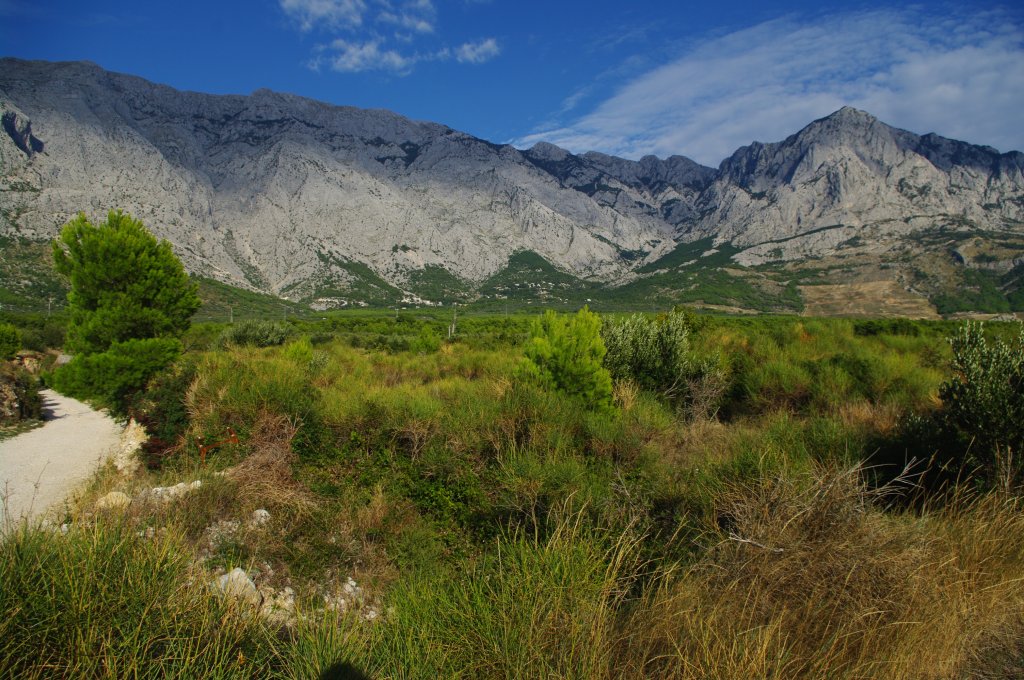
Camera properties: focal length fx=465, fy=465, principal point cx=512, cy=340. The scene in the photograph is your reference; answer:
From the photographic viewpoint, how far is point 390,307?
136m

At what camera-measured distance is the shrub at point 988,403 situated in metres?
5.11

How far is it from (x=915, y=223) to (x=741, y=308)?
3420 inches

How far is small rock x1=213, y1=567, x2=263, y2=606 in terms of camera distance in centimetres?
296

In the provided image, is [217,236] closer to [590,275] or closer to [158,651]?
[590,275]

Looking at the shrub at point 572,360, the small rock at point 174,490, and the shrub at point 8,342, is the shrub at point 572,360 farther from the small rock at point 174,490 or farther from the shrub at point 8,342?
the shrub at point 8,342

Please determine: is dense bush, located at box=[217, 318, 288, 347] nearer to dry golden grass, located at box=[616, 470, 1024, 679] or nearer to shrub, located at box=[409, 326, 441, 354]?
shrub, located at box=[409, 326, 441, 354]

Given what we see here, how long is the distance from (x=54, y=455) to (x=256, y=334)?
13300 mm

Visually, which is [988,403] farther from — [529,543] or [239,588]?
[239,588]

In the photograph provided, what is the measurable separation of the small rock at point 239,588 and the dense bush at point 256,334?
23192 millimetres

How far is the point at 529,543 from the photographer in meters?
3.25

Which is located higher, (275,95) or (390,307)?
(275,95)

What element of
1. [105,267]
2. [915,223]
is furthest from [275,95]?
[915,223]

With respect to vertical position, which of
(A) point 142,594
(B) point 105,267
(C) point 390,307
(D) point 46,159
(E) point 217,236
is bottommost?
(C) point 390,307

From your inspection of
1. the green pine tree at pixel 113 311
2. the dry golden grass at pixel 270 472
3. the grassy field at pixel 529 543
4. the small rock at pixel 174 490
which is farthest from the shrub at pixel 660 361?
the green pine tree at pixel 113 311
